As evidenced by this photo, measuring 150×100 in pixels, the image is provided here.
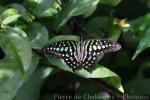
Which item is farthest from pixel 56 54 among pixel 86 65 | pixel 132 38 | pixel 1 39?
pixel 132 38

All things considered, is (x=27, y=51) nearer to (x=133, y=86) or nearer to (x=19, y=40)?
(x=19, y=40)

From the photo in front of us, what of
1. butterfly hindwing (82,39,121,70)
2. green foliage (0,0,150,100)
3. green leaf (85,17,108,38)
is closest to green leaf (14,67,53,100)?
green foliage (0,0,150,100)

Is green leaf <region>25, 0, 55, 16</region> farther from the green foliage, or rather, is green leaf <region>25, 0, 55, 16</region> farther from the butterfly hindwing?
the butterfly hindwing

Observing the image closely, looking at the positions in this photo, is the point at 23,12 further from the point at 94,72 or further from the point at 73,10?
the point at 94,72

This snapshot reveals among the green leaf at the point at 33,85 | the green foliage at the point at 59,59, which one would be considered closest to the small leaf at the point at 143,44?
the green foliage at the point at 59,59

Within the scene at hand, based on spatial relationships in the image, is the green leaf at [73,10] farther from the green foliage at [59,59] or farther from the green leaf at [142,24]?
the green leaf at [142,24]

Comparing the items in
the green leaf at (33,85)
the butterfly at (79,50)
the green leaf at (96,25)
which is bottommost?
the green leaf at (33,85)

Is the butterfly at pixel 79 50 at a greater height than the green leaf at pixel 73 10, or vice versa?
the green leaf at pixel 73 10

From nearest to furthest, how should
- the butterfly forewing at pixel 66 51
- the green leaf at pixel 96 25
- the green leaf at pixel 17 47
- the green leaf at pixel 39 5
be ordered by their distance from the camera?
the green leaf at pixel 17 47
the butterfly forewing at pixel 66 51
the green leaf at pixel 39 5
the green leaf at pixel 96 25
